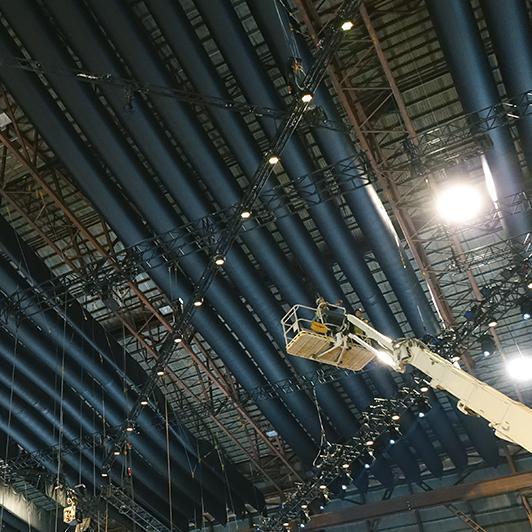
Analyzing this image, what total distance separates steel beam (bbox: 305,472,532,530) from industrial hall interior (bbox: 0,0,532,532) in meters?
0.10

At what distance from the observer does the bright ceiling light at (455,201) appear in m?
16.9

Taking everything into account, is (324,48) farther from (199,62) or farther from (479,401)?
(479,401)

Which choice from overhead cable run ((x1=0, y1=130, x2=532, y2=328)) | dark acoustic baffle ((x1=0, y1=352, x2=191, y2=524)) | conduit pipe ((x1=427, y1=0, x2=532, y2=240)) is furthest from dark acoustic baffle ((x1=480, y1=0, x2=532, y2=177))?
dark acoustic baffle ((x1=0, y1=352, x2=191, y2=524))

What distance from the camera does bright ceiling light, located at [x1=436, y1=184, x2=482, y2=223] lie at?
55.4ft

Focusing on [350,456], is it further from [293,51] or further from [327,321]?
[293,51]

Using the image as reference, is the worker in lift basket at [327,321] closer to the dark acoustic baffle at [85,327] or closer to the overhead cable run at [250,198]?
the overhead cable run at [250,198]

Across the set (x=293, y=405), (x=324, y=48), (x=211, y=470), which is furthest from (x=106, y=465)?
(x=324, y=48)

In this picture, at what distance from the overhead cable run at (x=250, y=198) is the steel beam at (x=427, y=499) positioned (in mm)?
11275

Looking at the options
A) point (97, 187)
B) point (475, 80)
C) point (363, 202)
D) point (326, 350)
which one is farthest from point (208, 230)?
point (475, 80)

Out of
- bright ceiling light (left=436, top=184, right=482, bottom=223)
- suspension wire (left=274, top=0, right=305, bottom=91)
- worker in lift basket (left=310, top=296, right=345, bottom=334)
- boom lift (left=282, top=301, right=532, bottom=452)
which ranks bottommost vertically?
boom lift (left=282, top=301, right=532, bottom=452)

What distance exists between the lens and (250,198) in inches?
654

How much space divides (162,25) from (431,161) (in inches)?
293

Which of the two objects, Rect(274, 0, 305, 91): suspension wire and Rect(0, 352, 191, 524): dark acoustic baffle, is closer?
Rect(274, 0, 305, 91): suspension wire

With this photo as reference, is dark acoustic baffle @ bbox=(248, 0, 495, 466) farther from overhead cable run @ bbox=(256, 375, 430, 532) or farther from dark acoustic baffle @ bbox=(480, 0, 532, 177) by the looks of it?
dark acoustic baffle @ bbox=(480, 0, 532, 177)
